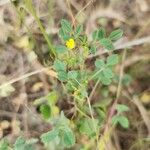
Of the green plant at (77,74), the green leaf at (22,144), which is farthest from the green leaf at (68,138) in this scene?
the green leaf at (22,144)

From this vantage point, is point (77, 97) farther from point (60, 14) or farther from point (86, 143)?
point (60, 14)

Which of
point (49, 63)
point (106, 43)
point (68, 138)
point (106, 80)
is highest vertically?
point (49, 63)

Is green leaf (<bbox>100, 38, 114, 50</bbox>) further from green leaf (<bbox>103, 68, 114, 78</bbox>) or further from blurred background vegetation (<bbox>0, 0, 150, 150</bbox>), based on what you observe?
blurred background vegetation (<bbox>0, 0, 150, 150</bbox>)

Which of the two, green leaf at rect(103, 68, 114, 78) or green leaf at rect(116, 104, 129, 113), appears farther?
green leaf at rect(116, 104, 129, 113)

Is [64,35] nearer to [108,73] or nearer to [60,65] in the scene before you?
[60,65]

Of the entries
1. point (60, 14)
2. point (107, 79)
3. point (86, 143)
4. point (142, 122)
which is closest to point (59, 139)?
point (86, 143)

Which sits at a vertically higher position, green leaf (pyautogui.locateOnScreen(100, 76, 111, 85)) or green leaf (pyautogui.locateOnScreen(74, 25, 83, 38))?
green leaf (pyautogui.locateOnScreen(74, 25, 83, 38))

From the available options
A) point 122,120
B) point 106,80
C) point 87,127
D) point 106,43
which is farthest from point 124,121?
point 106,43

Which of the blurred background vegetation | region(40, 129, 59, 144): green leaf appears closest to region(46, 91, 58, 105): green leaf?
the blurred background vegetation
